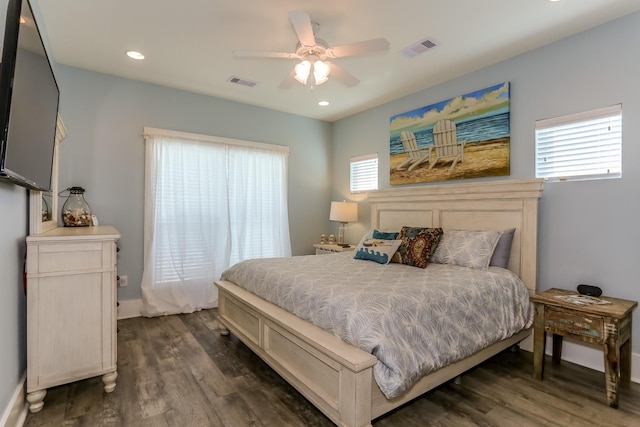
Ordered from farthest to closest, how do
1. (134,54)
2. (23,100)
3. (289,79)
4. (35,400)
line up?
(134,54) < (289,79) < (35,400) < (23,100)

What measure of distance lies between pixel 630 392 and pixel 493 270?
3.68 ft

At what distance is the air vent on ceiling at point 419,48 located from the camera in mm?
2878

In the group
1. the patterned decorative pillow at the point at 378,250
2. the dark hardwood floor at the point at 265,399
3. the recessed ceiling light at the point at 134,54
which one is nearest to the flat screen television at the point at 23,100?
the recessed ceiling light at the point at 134,54

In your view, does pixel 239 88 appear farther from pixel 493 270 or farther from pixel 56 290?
→ pixel 493 270

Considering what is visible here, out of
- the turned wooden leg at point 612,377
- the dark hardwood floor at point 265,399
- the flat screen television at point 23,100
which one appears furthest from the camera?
the turned wooden leg at point 612,377

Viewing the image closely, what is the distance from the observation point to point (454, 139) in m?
3.58

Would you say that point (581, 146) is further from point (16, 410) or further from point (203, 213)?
point (16, 410)

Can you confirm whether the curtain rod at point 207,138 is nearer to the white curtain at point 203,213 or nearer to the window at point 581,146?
the white curtain at point 203,213

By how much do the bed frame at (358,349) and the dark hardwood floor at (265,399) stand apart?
151 millimetres

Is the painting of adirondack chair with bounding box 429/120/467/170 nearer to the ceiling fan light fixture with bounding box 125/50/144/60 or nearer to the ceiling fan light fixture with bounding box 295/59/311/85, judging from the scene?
the ceiling fan light fixture with bounding box 295/59/311/85

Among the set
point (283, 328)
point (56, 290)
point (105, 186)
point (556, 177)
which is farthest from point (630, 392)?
point (105, 186)

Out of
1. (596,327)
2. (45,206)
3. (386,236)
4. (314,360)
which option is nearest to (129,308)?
(45,206)

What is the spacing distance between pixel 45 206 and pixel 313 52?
2563mm

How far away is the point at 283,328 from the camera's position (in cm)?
220
